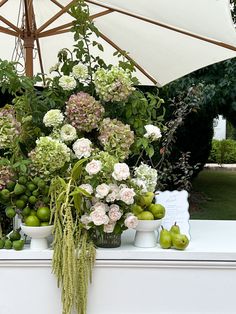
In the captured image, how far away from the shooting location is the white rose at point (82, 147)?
1.71m

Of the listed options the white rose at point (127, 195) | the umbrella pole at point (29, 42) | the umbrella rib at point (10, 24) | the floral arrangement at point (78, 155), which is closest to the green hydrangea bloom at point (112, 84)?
the floral arrangement at point (78, 155)

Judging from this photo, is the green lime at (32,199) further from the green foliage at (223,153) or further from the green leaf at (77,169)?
the green foliage at (223,153)

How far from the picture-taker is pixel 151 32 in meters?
3.06

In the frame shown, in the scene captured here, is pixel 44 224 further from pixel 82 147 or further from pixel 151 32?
pixel 151 32

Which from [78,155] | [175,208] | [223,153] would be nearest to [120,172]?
[78,155]

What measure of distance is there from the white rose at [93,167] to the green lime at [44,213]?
0.22 meters

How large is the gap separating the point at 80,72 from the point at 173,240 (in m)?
0.75

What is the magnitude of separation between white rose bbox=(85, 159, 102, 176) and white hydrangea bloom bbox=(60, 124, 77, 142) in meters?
0.14

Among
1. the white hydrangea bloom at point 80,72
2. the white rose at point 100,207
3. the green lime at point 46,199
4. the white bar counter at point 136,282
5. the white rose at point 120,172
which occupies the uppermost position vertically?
the white hydrangea bloom at point 80,72

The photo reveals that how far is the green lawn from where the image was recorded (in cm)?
657

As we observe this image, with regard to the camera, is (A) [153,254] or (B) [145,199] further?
(B) [145,199]

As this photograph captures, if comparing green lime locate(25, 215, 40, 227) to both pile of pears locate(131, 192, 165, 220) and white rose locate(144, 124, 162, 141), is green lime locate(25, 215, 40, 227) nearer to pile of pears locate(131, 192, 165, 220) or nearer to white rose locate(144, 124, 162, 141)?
pile of pears locate(131, 192, 165, 220)

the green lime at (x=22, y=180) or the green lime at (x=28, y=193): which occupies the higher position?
the green lime at (x=22, y=180)

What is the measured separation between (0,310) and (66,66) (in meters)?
1.00
